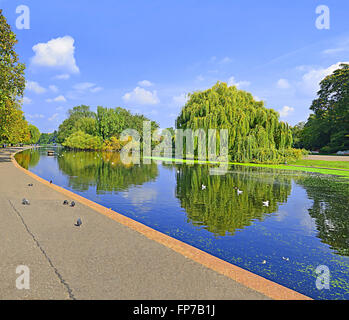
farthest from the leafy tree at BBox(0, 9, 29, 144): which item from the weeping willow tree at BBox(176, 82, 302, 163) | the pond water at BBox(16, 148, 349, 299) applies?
the weeping willow tree at BBox(176, 82, 302, 163)

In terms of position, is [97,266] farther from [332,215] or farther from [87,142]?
[87,142]

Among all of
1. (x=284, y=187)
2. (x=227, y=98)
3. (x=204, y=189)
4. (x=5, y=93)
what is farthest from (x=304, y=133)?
(x=5, y=93)

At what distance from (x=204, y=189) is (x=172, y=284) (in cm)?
1255

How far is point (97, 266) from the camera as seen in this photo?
4.99 meters

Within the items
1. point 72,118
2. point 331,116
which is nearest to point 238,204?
point 331,116

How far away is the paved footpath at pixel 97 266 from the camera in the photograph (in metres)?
4.12

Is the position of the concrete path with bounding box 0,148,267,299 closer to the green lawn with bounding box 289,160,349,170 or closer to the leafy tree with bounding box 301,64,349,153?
the green lawn with bounding box 289,160,349,170

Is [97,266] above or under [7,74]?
under

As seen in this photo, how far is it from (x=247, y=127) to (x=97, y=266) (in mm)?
32800

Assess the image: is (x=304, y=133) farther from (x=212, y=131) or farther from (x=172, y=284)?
(x=172, y=284)

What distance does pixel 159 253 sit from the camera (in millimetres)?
5672

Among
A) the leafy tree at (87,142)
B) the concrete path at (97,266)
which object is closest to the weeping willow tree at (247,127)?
the concrete path at (97,266)

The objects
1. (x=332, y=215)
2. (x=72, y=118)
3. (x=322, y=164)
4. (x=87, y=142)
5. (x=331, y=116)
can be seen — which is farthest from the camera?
(x=72, y=118)
